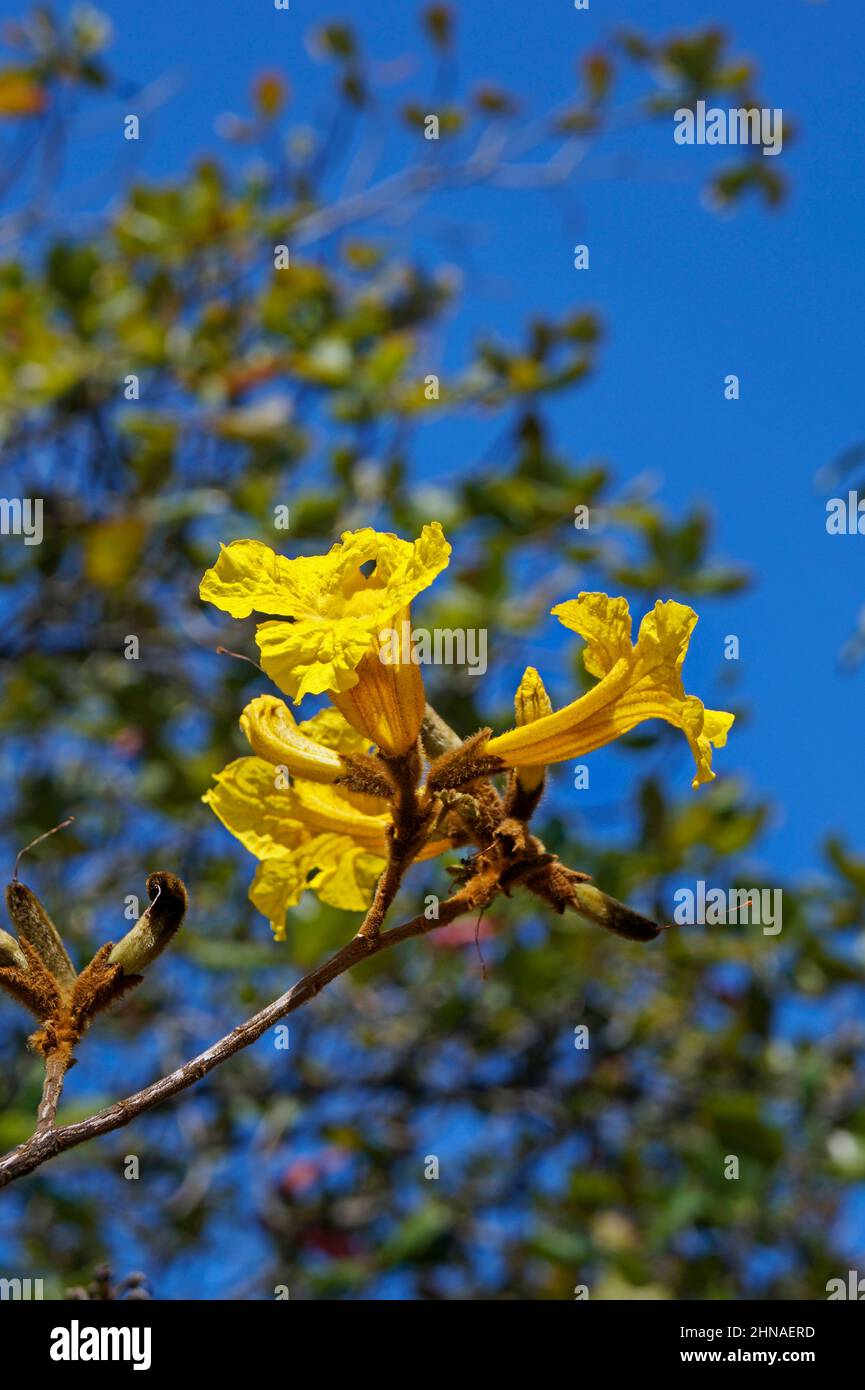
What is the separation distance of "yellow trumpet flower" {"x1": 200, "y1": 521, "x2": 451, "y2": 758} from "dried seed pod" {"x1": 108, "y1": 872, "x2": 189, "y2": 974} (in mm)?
262

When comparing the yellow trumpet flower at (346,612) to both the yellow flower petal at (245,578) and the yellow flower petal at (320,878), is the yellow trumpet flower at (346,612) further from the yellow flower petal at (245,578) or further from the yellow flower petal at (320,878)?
the yellow flower petal at (320,878)

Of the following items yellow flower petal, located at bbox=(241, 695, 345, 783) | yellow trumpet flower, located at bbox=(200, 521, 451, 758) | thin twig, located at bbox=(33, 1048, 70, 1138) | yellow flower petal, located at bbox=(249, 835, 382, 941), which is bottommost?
thin twig, located at bbox=(33, 1048, 70, 1138)

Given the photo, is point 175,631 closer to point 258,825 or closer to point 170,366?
point 170,366

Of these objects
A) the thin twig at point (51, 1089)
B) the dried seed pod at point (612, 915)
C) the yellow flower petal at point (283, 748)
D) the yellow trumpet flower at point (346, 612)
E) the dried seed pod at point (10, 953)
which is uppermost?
the yellow trumpet flower at point (346, 612)

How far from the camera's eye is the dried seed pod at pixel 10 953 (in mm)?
1505

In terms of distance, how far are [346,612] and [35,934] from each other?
531 millimetres

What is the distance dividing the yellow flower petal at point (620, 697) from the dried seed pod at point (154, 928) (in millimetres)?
428

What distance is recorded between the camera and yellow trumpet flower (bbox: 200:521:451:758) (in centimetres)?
161

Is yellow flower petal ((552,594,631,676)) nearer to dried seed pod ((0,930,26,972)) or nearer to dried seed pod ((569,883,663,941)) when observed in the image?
dried seed pod ((569,883,663,941))

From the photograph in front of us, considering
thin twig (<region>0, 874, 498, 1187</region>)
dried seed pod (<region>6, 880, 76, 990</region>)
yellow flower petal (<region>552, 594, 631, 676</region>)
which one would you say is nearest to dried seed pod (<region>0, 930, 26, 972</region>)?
dried seed pod (<region>6, 880, 76, 990</region>)

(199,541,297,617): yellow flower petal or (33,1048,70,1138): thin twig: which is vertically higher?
(199,541,297,617): yellow flower petal

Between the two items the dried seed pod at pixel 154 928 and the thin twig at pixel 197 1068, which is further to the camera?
the dried seed pod at pixel 154 928

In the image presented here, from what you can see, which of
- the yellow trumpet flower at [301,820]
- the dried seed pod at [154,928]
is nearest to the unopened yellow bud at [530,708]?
the yellow trumpet flower at [301,820]

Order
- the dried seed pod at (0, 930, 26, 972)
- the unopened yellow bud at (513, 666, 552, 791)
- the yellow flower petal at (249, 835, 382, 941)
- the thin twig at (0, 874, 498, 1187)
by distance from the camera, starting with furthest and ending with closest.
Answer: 1. the yellow flower petal at (249, 835, 382, 941)
2. the unopened yellow bud at (513, 666, 552, 791)
3. the dried seed pod at (0, 930, 26, 972)
4. the thin twig at (0, 874, 498, 1187)
